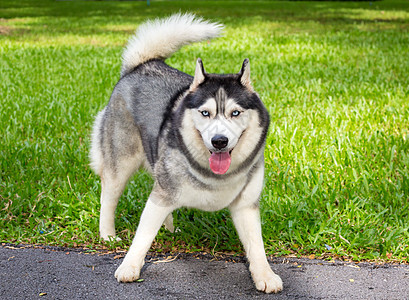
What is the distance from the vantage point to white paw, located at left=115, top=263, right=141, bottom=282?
10.5 feet

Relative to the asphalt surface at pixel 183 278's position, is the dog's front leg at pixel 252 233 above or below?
above

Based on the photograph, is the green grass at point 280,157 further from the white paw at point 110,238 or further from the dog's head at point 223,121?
the dog's head at point 223,121

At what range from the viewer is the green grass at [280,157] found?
3.85m

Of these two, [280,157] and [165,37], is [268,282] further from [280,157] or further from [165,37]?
[280,157]

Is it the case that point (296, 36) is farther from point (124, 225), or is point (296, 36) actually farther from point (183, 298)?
point (183, 298)

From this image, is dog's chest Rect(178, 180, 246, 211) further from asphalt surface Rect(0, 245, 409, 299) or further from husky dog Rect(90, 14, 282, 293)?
asphalt surface Rect(0, 245, 409, 299)

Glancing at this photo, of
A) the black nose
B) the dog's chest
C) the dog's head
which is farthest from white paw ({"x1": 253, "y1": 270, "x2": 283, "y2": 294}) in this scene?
the black nose

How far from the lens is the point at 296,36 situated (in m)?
13.2

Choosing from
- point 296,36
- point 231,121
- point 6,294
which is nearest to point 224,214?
point 231,121

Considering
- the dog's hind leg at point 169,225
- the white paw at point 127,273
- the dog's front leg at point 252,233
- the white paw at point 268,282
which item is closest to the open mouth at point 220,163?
the dog's front leg at point 252,233

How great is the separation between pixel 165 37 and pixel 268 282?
1.83 metres

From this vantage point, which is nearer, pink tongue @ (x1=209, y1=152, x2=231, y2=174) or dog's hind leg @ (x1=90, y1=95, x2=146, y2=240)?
pink tongue @ (x1=209, y1=152, x2=231, y2=174)

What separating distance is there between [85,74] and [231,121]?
639 cm

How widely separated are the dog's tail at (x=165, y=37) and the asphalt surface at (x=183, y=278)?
1414 millimetres
